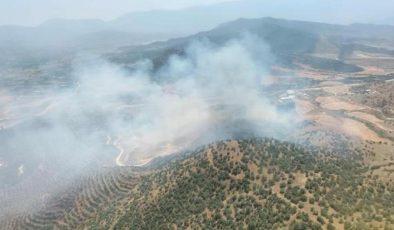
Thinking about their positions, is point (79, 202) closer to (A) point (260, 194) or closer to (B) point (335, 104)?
(A) point (260, 194)

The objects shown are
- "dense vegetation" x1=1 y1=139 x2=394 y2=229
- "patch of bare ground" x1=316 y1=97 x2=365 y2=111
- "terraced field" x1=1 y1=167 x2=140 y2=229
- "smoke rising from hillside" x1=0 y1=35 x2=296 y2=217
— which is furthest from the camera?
"patch of bare ground" x1=316 y1=97 x2=365 y2=111

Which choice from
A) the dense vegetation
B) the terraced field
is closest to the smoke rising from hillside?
the terraced field

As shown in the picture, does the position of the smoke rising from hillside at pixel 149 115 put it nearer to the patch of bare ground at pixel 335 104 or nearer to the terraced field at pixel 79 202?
the terraced field at pixel 79 202

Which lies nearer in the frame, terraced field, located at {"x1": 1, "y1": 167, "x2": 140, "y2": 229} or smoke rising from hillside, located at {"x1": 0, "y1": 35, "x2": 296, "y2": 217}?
terraced field, located at {"x1": 1, "y1": 167, "x2": 140, "y2": 229}

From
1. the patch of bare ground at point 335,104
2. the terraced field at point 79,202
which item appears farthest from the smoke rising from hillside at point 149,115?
the patch of bare ground at point 335,104

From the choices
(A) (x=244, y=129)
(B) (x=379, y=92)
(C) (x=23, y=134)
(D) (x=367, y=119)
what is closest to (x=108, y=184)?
(A) (x=244, y=129)

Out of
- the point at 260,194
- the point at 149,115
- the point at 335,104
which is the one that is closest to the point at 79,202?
the point at 260,194

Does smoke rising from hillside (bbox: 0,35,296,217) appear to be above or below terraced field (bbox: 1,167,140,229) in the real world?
below

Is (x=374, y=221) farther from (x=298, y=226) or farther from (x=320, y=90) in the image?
(x=320, y=90)

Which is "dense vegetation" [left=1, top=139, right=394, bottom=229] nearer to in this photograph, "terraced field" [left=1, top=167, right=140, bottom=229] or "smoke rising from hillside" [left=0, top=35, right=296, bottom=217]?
"terraced field" [left=1, top=167, right=140, bottom=229]
